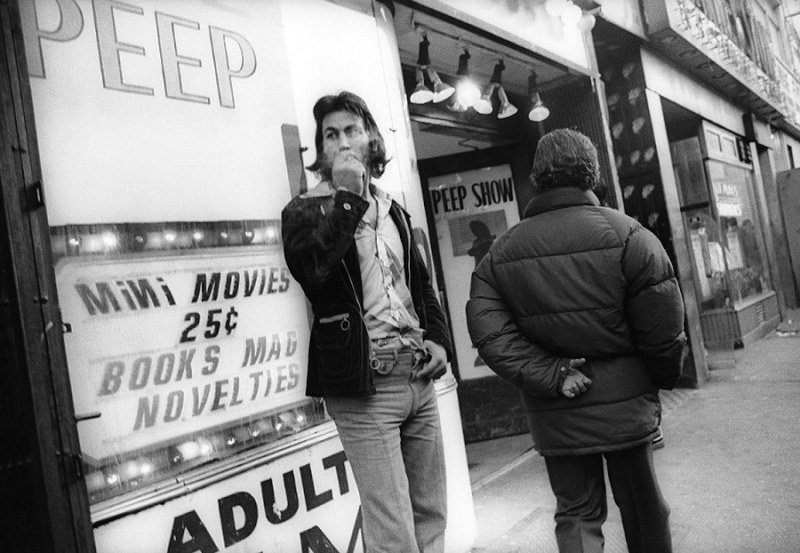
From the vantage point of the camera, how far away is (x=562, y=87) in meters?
6.27

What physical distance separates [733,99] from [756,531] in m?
10.3

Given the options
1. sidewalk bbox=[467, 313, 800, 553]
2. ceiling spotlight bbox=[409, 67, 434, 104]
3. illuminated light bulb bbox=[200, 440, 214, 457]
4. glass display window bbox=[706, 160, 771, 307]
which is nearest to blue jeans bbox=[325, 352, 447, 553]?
illuminated light bulb bbox=[200, 440, 214, 457]

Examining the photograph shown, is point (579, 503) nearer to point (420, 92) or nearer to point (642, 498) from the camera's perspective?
point (642, 498)

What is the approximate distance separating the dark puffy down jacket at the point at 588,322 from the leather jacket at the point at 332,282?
0.62m

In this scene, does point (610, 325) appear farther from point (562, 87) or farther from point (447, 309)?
point (562, 87)

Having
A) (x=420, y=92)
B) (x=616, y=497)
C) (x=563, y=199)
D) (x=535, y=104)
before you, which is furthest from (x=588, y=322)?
(x=535, y=104)

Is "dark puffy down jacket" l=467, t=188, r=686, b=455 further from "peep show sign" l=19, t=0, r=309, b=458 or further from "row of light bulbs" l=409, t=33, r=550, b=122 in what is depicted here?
"row of light bulbs" l=409, t=33, r=550, b=122

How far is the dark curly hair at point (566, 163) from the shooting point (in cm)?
228

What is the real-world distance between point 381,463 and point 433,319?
1.92 feet

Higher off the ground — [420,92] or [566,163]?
[420,92]

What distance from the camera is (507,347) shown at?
2229 millimetres

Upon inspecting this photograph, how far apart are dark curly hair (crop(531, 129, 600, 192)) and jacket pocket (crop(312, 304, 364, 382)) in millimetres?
966

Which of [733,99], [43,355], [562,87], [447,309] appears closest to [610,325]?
[43,355]

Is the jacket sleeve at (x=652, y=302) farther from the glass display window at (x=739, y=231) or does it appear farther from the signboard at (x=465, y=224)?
the glass display window at (x=739, y=231)
